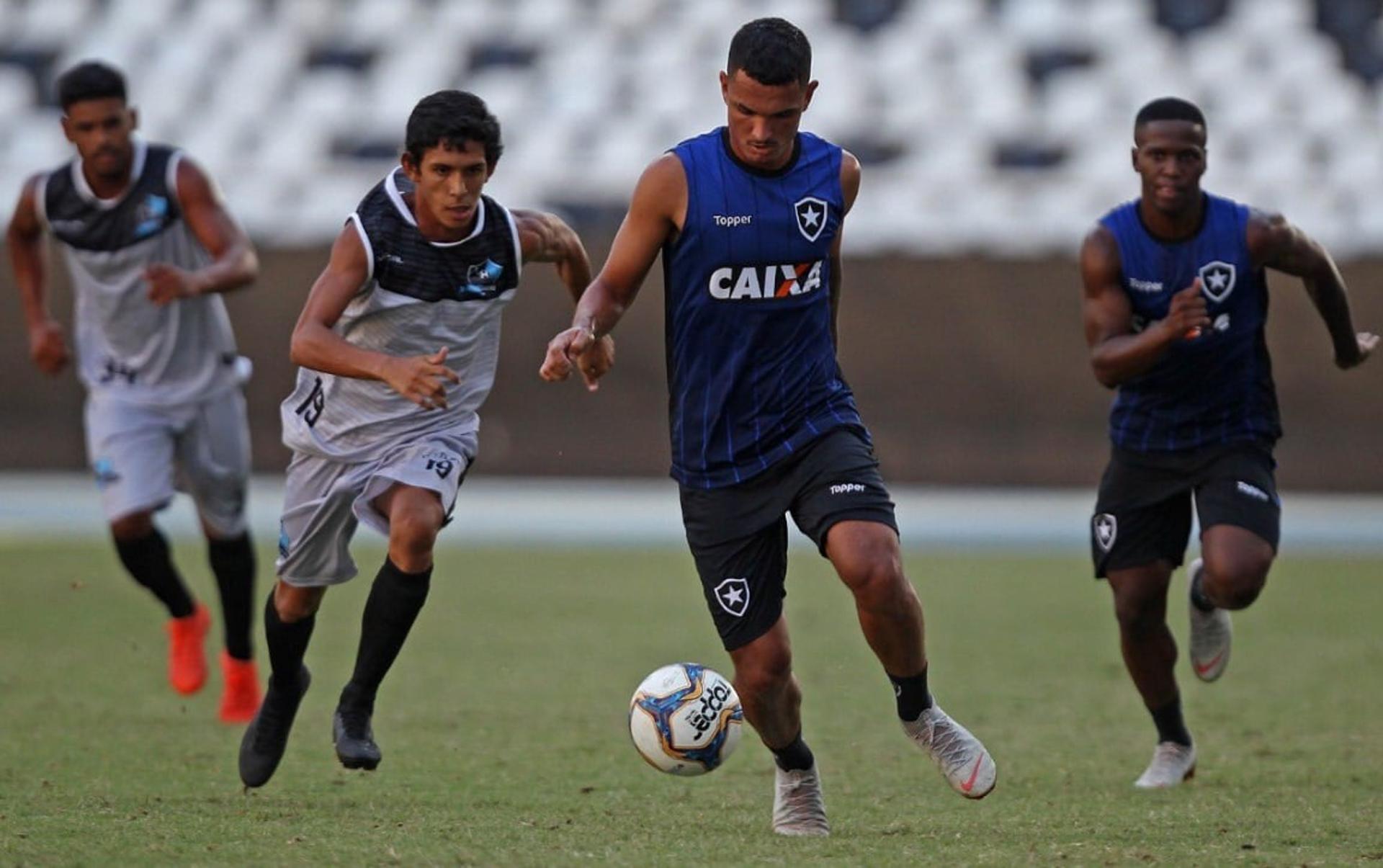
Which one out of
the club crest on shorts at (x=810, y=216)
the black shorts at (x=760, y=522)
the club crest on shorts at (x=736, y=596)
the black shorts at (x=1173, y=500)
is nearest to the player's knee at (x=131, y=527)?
the black shorts at (x=760, y=522)

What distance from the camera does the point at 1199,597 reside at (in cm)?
789

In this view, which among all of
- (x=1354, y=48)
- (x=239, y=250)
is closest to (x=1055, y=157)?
(x=1354, y=48)

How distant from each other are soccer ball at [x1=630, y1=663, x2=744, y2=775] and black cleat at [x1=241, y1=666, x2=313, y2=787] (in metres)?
1.36

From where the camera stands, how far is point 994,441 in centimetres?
1944

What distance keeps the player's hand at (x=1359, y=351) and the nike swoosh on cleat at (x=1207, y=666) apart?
123 centimetres

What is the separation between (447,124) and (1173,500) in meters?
3.00

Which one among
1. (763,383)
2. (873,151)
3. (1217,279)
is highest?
(873,151)

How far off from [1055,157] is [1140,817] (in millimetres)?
15869

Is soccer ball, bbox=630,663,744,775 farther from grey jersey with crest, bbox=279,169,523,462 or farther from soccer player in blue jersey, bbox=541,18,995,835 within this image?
grey jersey with crest, bbox=279,169,523,462

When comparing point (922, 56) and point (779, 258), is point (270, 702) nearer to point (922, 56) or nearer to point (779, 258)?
point (779, 258)

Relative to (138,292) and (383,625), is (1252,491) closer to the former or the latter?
(383,625)

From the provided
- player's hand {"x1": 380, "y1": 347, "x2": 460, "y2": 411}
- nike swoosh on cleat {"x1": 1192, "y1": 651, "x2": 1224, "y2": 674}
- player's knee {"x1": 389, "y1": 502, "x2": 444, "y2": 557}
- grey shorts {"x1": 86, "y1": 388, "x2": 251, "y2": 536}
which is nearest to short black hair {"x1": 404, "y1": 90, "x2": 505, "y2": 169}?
player's hand {"x1": 380, "y1": 347, "x2": 460, "y2": 411}

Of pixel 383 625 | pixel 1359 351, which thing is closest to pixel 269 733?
pixel 383 625

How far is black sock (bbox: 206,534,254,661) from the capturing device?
8.91 meters
